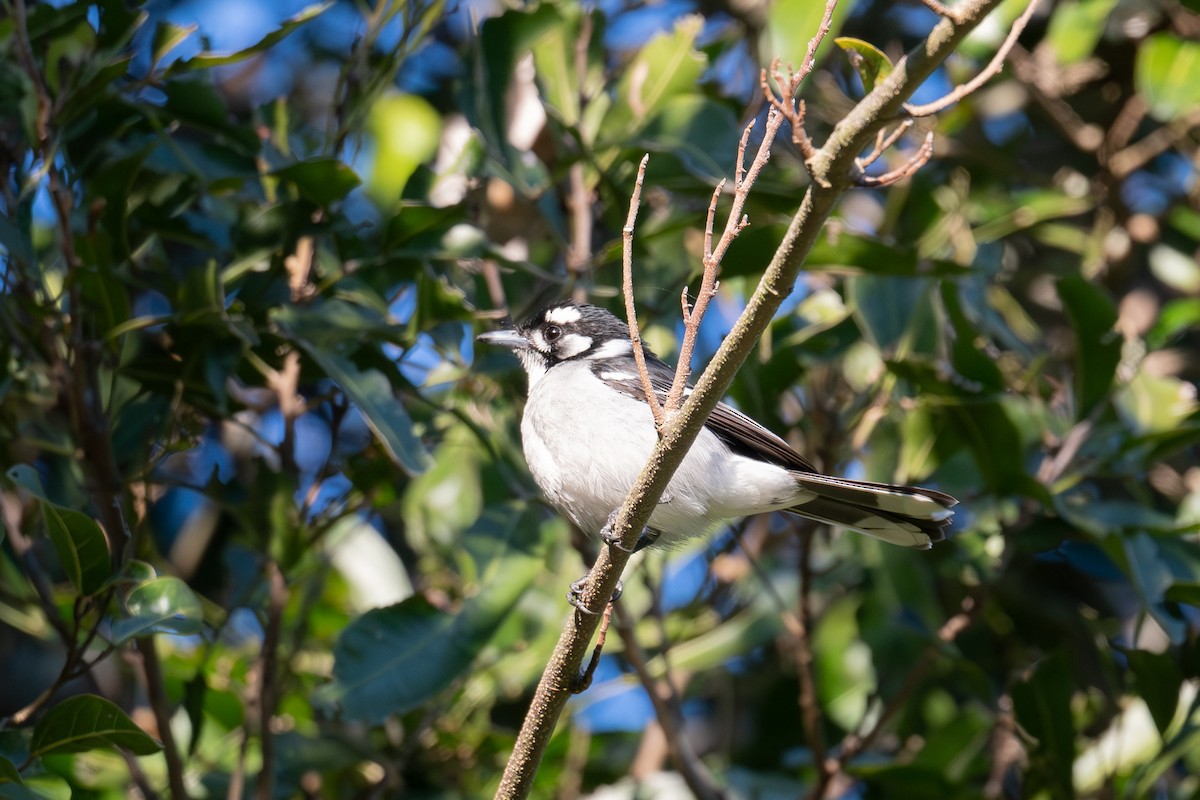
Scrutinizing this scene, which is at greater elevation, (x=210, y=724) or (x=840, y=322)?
(x=840, y=322)

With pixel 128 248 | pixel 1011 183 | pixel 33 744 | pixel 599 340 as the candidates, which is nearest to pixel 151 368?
pixel 128 248

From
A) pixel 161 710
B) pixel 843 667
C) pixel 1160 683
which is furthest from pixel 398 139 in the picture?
pixel 1160 683

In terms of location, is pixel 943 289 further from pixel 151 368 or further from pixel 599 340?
pixel 151 368

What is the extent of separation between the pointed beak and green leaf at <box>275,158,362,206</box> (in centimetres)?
65

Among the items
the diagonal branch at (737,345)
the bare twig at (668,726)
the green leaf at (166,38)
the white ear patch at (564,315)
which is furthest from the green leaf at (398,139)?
the diagonal branch at (737,345)

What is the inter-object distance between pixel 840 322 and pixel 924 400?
13.7 inches

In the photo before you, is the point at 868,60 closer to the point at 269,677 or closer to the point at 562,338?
the point at 562,338

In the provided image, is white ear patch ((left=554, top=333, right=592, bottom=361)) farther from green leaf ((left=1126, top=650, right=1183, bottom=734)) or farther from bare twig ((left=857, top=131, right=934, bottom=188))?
bare twig ((left=857, top=131, right=934, bottom=188))

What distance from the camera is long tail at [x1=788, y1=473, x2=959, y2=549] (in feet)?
10.4

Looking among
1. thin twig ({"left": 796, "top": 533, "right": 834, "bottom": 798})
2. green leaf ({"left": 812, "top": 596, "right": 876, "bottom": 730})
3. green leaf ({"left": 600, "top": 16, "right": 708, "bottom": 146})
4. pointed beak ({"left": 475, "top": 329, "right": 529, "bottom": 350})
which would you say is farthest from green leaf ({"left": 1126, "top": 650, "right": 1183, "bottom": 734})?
green leaf ({"left": 600, "top": 16, "right": 708, "bottom": 146})

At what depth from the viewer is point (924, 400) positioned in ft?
12.7

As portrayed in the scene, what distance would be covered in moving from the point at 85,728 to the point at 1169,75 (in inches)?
162

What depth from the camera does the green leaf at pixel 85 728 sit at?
271cm

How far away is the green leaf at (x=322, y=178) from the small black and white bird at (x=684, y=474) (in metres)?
0.83
